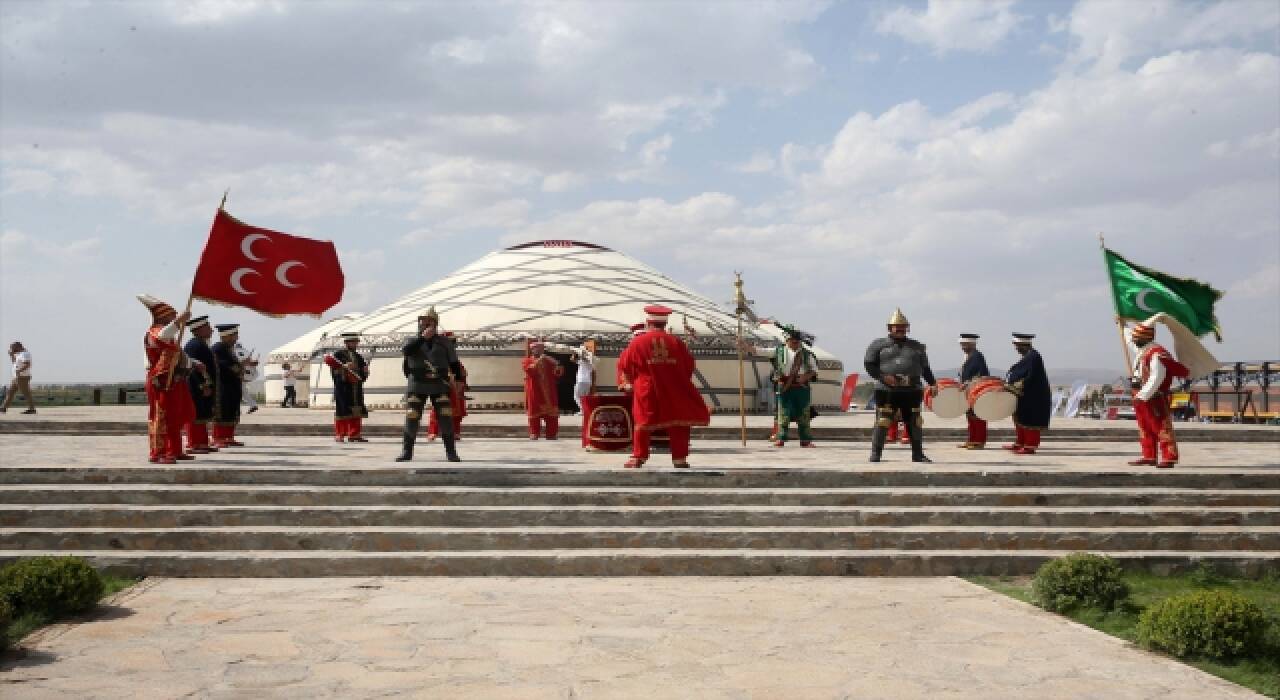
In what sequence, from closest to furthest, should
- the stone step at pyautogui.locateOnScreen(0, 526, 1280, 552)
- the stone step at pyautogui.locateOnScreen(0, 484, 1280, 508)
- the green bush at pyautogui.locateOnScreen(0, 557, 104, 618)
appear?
the green bush at pyautogui.locateOnScreen(0, 557, 104, 618) < the stone step at pyautogui.locateOnScreen(0, 526, 1280, 552) < the stone step at pyautogui.locateOnScreen(0, 484, 1280, 508)

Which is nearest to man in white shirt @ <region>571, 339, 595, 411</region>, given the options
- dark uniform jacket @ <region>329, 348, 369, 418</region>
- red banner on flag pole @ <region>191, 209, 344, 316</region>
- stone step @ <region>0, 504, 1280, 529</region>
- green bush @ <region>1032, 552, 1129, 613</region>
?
dark uniform jacket @ <region>329, 348, 369, 418</region>

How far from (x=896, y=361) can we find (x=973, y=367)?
8.95 feet

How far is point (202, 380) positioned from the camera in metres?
9.78

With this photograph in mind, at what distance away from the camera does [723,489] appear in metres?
7.27

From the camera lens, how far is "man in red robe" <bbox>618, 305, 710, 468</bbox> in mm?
8094

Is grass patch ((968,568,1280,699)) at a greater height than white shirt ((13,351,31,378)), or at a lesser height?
lesser

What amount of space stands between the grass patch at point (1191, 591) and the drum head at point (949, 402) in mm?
4458

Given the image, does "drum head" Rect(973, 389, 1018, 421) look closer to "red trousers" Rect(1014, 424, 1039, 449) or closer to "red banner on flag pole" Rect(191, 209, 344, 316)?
"red trousers" Rect(1014, 424, 1039, 449)

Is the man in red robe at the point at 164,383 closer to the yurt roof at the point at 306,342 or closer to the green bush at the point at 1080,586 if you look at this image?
the green bush at the point at 1080,586

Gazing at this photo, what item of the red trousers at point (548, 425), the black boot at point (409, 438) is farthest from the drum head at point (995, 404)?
the black boot at point (409, 438)

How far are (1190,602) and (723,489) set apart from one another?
11.1 ft

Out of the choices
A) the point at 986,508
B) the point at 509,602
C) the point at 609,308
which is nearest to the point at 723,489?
the point at 986,508

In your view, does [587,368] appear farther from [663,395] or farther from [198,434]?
[663,395]

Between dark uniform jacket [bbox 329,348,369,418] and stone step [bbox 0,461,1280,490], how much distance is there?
431 cm
